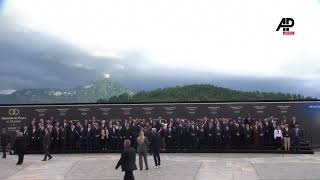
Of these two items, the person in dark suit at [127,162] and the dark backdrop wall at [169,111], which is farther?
the dark backdrop wall at [169,111]

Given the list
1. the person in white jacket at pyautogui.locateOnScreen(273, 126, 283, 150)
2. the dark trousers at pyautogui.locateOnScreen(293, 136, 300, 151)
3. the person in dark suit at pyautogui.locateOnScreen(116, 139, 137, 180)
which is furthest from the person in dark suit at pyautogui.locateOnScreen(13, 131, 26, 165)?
the dark trousers at pyautogui.locateOnScreen(293, 136, 300, 151)

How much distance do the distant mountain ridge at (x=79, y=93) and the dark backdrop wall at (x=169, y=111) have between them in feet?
33.1

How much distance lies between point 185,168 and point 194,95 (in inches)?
1205

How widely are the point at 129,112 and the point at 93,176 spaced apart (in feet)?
42.7

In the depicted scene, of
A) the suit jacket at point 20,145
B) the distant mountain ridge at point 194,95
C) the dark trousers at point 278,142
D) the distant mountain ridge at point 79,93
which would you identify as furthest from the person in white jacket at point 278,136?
the distant mountain ridge at point 79,93

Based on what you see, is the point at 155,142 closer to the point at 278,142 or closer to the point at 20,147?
the point at 20,147

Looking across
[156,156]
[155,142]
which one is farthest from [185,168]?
→ [155,142]

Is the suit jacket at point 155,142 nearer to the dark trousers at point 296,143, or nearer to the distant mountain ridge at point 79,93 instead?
the dark trousers at point 296,143

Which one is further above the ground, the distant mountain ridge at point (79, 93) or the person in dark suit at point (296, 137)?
the distant mountain ridge at point (79, 93)

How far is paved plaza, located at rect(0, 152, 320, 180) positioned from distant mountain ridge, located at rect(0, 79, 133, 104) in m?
17.9

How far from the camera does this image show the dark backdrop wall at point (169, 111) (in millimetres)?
34469

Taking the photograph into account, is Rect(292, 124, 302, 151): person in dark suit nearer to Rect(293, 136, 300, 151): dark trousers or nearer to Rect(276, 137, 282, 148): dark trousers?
Rect(293, 136, 300, 151): dark trousers

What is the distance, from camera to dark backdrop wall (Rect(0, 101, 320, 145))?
1357 inches

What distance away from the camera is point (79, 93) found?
2039 inches
